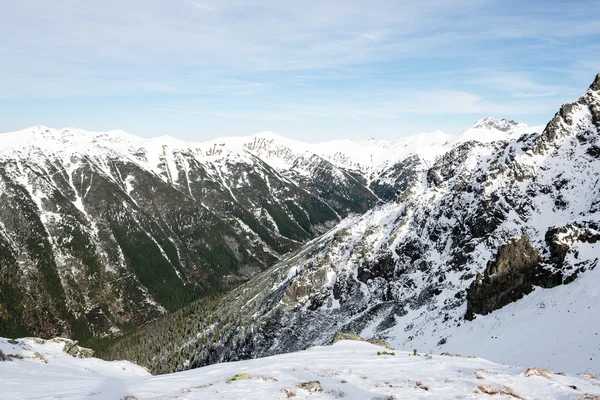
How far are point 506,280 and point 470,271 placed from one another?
2540cm

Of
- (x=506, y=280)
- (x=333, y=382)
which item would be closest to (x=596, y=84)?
(x=506, y=280)

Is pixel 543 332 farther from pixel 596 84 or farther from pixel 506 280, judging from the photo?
pixel 596 84

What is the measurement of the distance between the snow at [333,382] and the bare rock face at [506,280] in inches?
1919

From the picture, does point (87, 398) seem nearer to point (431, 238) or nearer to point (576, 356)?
point (576, 356)

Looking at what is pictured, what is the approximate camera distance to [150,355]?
19212 cm

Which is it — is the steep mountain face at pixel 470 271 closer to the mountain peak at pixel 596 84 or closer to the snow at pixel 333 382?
the mountain peak at pixel 596 84

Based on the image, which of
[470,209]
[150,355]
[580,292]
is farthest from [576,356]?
[150,355]

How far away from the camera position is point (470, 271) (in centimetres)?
9738

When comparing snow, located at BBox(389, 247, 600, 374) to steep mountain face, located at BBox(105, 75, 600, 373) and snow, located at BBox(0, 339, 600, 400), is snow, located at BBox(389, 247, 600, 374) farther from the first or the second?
snow, located at BBox(0, 339, 600, 400)

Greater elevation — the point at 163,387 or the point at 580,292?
the point at 163,387

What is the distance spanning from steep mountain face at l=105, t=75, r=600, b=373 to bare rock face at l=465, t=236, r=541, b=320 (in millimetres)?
205

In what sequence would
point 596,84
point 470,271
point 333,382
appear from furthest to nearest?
point 596,84 → point 470,271 → point 333,382

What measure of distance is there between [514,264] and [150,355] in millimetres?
178175

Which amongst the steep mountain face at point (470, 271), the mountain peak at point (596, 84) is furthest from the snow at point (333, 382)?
the mountain peak at point (596, 84)
